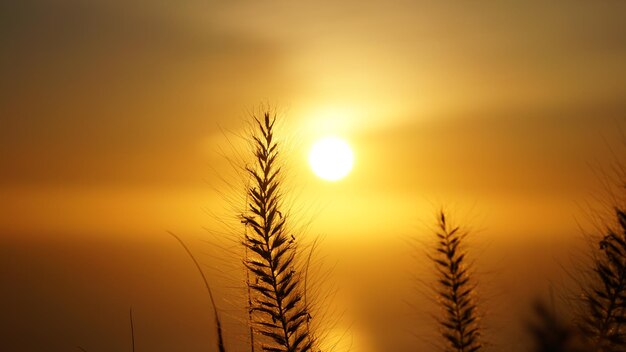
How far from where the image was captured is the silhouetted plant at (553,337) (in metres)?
2.64

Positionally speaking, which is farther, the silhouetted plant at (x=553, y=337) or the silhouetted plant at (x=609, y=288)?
the silhouetted plant at (x=609, y=288)

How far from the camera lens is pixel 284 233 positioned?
5070 mm

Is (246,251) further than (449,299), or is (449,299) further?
(449,299)

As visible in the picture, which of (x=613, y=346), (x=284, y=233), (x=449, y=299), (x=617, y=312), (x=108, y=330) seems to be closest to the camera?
(x=613, y=346)

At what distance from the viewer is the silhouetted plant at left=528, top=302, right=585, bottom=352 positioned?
8.65 ft

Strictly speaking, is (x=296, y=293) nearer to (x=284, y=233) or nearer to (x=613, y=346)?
(x=284, y=233)

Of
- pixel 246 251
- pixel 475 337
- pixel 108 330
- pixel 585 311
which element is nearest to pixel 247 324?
pixel 246 251

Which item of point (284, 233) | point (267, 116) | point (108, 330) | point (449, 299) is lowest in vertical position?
point (108, 330)

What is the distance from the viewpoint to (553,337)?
111 inches

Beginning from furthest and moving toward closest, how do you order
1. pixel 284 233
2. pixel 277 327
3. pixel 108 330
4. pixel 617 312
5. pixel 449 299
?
1. pixel 108 330
2. pixel 449 299
3. pixel 284 233
4. pixel 277 327
5. pixel 617 312

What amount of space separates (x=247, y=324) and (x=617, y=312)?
2.57 m

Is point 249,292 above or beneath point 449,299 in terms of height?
above

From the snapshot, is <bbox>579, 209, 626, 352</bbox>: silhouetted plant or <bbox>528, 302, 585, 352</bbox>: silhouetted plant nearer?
<bbox>528, 302, 585, 352</bbox>: silhouetted plant

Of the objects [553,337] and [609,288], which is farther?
[609,288]
